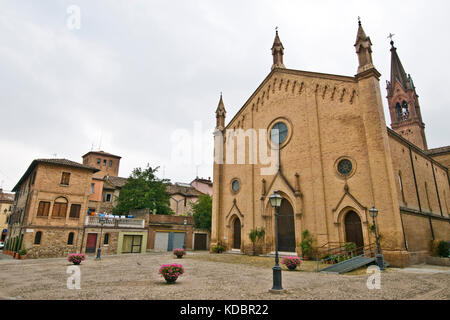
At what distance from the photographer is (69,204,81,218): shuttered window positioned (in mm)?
28987

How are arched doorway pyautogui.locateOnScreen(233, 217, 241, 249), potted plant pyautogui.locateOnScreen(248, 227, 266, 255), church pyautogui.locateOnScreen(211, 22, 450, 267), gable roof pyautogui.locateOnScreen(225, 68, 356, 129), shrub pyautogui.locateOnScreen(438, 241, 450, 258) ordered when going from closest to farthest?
church pyautogui.locateOnScreen(211, 22, 450, 267) → shrub pyautogui.locateOnScreen(438, 241, 450, 258) → gable roof pyautogui.locateOnScreen(225, 68, 356, 129) → potted plant pyautogui.locateOnScreen(248, 227, 266, 255) → arched doorway pyautogui.locateOnScreen(233, 217, 241, 249)

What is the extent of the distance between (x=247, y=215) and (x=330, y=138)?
10.6 m

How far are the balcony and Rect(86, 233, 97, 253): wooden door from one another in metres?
1.20

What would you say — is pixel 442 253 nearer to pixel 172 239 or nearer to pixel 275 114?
pixel 275 114

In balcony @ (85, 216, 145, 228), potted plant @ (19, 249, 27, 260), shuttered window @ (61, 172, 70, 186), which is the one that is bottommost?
potted plant @ (19, 249, 27, 260)

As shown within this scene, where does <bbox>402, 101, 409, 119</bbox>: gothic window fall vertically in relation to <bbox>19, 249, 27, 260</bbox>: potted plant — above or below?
above

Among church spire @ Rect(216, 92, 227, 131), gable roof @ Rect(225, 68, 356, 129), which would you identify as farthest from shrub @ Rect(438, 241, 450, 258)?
church spire @ Rect(216, 92, 227, 131)

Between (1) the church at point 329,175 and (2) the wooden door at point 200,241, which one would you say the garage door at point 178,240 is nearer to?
(2) the wooden door at point 200,241

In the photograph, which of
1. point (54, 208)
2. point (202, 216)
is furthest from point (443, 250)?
point (54, 208)

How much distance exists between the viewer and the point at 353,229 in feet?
62.6

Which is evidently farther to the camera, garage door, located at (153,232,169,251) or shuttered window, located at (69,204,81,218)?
garage door, located at (153,232,169,251)

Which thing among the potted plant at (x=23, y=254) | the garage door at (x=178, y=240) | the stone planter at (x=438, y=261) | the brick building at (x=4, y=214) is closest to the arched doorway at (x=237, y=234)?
the garage door at (x=178, y=240)

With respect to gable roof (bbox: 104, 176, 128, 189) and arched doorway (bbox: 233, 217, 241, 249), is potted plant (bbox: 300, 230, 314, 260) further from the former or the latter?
gable roof (bbox: 104, 176, 128, 189)

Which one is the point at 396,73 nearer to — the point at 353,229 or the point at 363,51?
the point at 363,51
